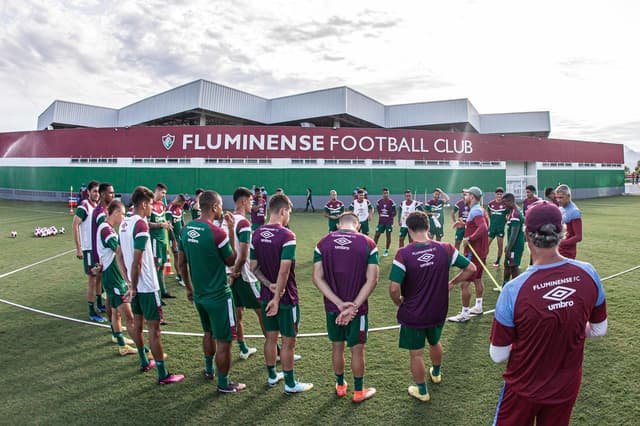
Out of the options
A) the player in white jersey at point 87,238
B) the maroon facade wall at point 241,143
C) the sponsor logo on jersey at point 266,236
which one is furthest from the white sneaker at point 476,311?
the maroon facade wall at point 241,143

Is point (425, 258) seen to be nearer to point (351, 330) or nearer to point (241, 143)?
point (351, 330)

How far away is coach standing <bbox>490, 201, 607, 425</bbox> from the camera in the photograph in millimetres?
2307

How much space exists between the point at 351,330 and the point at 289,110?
3619 cm

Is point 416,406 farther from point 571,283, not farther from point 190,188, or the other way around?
point 190,188

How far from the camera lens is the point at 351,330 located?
4109mm

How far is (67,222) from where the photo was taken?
66.8 feet

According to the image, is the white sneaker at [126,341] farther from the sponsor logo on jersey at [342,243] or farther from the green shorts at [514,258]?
the green shorts at [514,258]

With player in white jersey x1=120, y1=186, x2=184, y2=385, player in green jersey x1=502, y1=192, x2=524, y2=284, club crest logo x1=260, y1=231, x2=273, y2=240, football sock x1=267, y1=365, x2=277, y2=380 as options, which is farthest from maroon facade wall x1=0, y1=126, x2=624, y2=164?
football sock x1=267, y1=365, x2=277, y2=380

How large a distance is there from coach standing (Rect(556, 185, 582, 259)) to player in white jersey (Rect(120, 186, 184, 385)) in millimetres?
6544

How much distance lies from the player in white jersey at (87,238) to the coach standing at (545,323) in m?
6.56

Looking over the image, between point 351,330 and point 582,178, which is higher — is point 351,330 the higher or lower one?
the lower one

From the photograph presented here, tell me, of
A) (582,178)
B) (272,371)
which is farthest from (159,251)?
(582,178)

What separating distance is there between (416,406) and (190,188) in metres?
27.1

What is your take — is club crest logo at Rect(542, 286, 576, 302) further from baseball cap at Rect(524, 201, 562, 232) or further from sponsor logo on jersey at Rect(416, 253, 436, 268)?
sponsor logo on jersey at Rect(416, 253, 436, 268)
